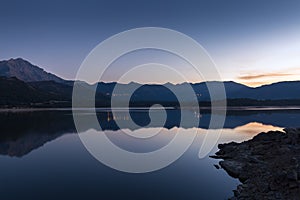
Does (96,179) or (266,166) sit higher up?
(96,179)

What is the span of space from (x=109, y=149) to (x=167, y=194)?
2115cm

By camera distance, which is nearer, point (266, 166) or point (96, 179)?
point (266, 166)

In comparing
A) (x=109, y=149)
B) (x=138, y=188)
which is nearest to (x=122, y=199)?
(x=138, y=188)

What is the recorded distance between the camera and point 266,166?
81.1 ft

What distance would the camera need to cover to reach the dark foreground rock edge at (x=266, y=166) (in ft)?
58.6

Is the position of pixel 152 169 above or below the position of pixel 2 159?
below

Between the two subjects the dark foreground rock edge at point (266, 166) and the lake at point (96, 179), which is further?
the lake at point (96, 179)

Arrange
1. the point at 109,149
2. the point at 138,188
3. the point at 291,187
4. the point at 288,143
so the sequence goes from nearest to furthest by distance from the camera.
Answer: the point at 291,187
the point at 138,188
the point at 288,143
the point at 109,149

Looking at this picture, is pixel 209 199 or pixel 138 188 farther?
pixel 138 188

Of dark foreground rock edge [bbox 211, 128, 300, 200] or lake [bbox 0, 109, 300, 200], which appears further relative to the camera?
lake [bbox 0, 109, 300, 200]

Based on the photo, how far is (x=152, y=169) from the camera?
29.5 meters

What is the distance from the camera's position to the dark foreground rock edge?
17875 mm

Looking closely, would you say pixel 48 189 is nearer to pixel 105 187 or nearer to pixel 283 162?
pixel 105 187

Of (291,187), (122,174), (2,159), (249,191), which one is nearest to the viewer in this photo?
(291,187)
